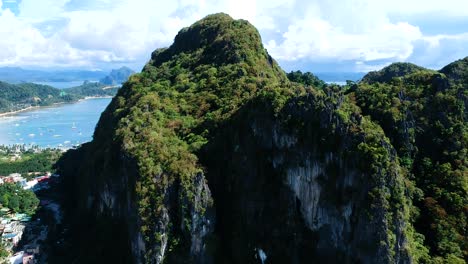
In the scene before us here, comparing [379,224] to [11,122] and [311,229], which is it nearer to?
[311,229]

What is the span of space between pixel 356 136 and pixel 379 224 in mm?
4283

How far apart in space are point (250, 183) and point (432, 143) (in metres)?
11.5

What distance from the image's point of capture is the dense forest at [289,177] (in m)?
21.4

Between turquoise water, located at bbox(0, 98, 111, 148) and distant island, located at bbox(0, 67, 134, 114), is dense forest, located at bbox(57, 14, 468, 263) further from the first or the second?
distant island, located at bbox(0, 67, 134, 114)

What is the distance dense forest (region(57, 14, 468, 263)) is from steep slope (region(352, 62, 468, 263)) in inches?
2.7

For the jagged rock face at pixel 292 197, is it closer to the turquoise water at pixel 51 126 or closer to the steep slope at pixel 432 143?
the steep slope at pixel 432 143

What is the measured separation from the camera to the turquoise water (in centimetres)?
8644

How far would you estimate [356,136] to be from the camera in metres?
21.6

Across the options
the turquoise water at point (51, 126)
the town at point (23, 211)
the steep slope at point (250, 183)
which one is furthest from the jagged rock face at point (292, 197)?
the turquoise water at point (51, 126)

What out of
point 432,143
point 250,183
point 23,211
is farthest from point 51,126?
point 432,143

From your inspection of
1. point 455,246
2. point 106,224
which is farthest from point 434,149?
point 106,224

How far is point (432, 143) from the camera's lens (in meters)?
27.0

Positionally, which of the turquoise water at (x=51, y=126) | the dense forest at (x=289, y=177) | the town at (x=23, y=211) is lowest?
the town at (x=23, y=211)

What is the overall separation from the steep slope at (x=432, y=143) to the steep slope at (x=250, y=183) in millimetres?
1887
